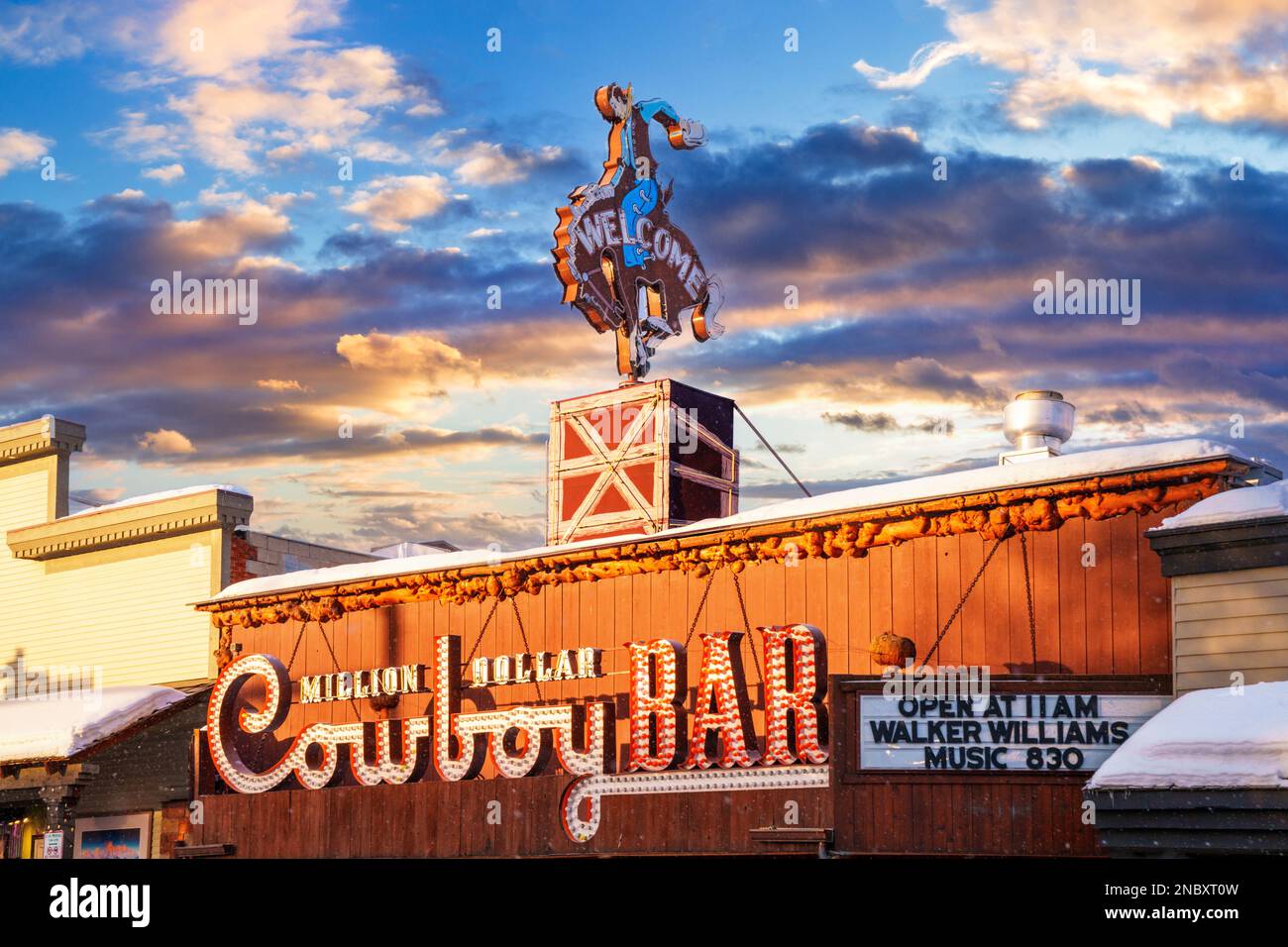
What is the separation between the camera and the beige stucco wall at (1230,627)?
57.4ft

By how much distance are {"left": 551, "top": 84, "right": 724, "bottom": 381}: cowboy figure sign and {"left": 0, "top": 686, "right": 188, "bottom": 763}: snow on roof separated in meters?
10.4

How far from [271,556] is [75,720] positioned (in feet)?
19.4

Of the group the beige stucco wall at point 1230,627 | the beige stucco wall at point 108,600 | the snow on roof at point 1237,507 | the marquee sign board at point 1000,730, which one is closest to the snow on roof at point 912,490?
the snow on roof at point 1237,507

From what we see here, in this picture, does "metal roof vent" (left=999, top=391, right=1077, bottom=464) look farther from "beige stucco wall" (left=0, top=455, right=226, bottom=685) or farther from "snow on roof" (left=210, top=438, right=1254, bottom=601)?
"beige stucco wall" (left=0, top=455, right=226, bottom=685)

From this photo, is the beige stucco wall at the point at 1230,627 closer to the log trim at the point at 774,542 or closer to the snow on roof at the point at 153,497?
the log trim at the point at 774,542

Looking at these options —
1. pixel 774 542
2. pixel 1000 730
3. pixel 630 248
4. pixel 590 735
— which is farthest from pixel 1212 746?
pixel 630 248

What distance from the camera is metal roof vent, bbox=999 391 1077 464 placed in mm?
24250

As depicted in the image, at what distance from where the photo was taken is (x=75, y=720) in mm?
29203

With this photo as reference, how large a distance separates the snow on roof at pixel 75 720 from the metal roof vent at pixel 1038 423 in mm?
15725

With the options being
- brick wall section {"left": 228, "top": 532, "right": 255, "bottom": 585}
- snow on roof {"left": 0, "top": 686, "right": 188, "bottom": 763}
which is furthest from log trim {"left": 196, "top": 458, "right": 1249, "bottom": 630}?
brick wall section {"left": 228, "top": 532, "right": 255, "bottom": 585}

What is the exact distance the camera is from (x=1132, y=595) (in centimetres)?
1956
